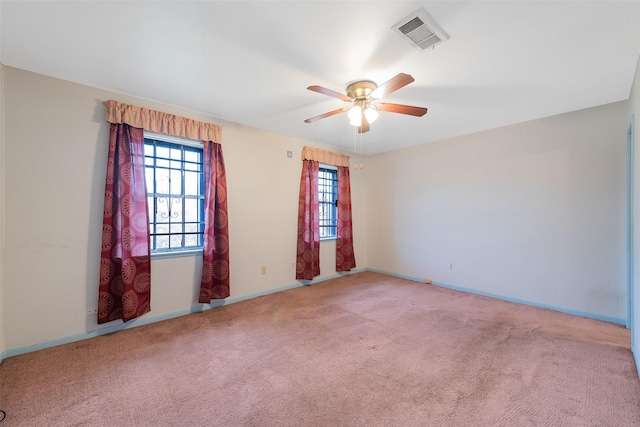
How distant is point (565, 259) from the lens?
10.7ft

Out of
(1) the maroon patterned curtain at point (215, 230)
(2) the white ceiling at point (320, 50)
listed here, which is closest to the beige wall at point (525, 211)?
(2) the white ceiling at point (320, 50)

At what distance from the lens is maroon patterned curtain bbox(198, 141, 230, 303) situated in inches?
127

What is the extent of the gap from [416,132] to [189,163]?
3.27m

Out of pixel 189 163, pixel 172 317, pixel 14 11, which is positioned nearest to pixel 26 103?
pixel 14 11

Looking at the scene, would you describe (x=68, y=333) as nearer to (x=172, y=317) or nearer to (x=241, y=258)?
(x=172, y=317)

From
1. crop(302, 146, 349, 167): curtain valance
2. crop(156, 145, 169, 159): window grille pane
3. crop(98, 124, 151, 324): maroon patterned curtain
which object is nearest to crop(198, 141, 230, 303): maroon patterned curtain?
crop(156, 145, 169, 159): window grille pane

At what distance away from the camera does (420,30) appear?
1745mm

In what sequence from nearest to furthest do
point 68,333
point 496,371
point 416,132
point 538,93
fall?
1. point 496,371
2. point 68,333
3. point 538,93
4. point 416,132

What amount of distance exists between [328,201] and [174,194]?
272 cm

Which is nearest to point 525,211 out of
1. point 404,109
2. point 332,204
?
point 404,109

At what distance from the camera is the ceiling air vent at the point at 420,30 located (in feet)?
5.38

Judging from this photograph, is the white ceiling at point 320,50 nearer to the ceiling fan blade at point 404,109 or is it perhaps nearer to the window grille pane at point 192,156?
the ceiling fan blade at point 404,109

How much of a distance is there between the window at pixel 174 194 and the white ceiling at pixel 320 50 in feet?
1.87

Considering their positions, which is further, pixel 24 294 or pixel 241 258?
pixel 241 258
